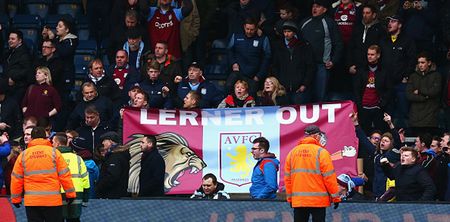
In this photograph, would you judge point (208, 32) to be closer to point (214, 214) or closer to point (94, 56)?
point (94, 56)

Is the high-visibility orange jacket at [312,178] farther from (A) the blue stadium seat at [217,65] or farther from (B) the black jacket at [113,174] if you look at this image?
(A) the blue stadium seat at [217,65]

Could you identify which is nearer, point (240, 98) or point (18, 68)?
point (240, 98)

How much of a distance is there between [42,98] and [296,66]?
3.69 metres

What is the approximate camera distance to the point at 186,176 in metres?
17.3

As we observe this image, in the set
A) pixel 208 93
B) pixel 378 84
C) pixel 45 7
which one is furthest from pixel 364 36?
pixel 45 7

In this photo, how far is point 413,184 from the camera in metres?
16.1

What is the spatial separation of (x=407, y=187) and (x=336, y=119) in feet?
5.03

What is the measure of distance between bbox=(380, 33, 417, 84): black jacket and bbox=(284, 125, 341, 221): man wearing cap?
192 inches

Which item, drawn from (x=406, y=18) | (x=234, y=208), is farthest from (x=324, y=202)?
(x=406, y=18)

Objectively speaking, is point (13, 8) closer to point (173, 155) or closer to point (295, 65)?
point (295, 65)

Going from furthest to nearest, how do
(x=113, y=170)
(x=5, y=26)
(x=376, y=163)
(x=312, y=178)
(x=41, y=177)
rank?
(x=5, y=26) < (x=376, y=163) < (x=113, y=170) < (x=41, y=177) < (x=312, y=178)

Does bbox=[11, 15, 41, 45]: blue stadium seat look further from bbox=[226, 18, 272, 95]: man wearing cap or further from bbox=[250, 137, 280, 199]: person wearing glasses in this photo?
bbox=[250, 137, 280, 199]: person wearing glasses

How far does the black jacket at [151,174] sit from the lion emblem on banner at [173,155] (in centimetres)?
43

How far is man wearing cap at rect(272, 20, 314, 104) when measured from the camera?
1933 centimetres
